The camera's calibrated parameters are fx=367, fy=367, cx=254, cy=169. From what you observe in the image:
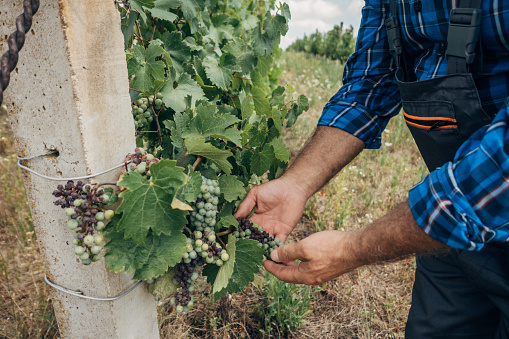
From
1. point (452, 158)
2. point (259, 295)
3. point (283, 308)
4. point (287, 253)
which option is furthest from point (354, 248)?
point (259, 295)

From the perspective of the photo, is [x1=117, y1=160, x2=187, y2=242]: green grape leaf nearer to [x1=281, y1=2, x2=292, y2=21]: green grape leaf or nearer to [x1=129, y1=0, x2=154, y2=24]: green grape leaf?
[x1=129, y1=0, x2=154, y2=24]: green grape leaf

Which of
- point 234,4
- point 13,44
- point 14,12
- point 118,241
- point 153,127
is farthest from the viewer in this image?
point 234,4

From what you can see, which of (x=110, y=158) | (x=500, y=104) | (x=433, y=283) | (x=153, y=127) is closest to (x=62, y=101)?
(x=110, y=158)

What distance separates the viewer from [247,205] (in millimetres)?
1523

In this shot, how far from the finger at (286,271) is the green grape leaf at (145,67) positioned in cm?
82

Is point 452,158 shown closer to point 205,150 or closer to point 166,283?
point 205,150

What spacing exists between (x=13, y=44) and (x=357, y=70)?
54.6 inches

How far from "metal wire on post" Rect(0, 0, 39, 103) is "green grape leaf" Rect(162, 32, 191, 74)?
0.75m

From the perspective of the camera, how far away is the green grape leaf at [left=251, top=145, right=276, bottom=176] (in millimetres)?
1522

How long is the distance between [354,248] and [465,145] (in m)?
0.45

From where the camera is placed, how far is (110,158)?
104 centimetres

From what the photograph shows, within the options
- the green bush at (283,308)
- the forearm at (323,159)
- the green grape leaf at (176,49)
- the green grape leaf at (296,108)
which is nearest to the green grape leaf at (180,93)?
the green grape leaf at (176,49)

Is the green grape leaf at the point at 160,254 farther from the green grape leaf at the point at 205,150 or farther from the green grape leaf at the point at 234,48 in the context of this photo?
the green grape leaf at the point at 234,48

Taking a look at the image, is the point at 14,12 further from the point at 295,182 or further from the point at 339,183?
the point at 339,183
